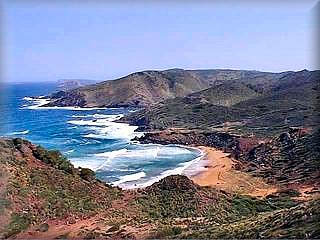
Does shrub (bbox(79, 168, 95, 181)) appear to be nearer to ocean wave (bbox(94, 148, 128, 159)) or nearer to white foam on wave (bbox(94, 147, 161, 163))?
white foam on wave (bbox(94, 147, 161, 163))

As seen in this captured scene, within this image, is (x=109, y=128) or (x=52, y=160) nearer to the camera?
(x=52, y=160)

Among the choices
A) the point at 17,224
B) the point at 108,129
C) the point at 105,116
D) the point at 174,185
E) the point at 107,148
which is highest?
the point at 17,224

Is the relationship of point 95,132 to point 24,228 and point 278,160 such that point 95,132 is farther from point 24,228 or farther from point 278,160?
point 24,228

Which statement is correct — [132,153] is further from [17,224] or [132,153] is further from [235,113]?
[17,224]

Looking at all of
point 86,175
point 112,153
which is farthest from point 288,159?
point 86,175

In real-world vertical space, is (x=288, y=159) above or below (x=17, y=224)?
below

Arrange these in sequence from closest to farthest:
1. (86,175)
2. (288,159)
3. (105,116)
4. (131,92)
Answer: (86,175), (288,159), (105,116), (131,92)

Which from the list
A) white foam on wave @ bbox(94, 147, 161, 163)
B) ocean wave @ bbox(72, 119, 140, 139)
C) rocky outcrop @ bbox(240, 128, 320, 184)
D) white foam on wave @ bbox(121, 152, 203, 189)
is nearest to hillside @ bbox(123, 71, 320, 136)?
ocean wave @ bbox(72, 119, 140, 139)
